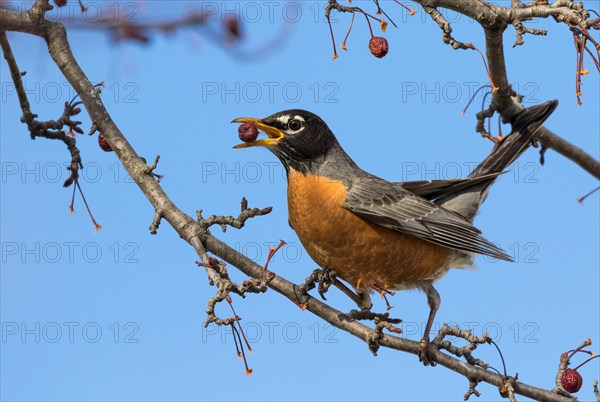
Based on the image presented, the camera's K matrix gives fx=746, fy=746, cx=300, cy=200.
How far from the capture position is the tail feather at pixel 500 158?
638 cm

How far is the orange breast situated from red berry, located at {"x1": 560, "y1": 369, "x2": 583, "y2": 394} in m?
1.36

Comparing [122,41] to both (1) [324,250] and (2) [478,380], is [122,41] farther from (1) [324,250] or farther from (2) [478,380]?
(2) [478,380]

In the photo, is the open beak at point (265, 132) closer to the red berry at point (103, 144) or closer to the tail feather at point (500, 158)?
the red berry at point (103, 144)

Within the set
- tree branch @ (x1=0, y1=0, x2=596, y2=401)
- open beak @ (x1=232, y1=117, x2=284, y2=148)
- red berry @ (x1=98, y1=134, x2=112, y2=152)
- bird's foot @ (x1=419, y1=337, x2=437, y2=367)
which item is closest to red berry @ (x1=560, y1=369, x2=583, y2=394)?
tree branch @ (x1=0, y1=0, x2=596, y2=401)

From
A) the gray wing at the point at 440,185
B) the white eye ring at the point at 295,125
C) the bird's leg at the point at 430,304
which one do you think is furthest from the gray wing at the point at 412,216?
the white eye ring at the point at 295,125

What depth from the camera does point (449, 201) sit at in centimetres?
649

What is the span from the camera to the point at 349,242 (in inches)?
207

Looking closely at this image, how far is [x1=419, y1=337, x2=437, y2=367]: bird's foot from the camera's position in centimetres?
480

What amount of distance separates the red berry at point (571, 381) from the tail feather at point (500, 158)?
7.09 ft

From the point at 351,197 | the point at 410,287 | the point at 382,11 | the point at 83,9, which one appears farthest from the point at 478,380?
the point at 83,9

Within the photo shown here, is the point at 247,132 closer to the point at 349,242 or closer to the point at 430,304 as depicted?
the point at 349,242

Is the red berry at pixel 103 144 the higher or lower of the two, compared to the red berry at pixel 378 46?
lower

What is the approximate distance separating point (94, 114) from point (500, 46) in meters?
2.94

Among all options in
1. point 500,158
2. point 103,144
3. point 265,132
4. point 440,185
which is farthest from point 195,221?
point 500,158
